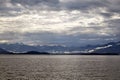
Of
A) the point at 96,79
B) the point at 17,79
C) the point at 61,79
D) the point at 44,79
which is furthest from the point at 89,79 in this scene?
the point at 17,79

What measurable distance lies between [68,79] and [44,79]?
1106 centimetres

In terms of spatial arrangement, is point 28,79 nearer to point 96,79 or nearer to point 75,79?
point 75,79

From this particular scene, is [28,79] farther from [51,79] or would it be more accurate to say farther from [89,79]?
[89,79]

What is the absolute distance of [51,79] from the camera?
12138 centimetres

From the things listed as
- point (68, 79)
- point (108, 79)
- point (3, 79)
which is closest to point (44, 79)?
point (68, 79)

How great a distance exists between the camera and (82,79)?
Answer: 12144 centimetres

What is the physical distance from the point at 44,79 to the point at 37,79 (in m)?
3.25

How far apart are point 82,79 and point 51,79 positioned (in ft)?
46.5

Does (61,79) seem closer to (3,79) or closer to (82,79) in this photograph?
(82,79)

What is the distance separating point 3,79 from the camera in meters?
118

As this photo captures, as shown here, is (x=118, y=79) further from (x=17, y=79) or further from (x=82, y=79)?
(x=17, y=79)

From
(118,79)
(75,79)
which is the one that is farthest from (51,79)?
(118,79)

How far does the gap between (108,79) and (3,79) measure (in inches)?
1842

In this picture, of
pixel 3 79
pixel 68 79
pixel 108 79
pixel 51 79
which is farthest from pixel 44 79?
pixel 108 79
